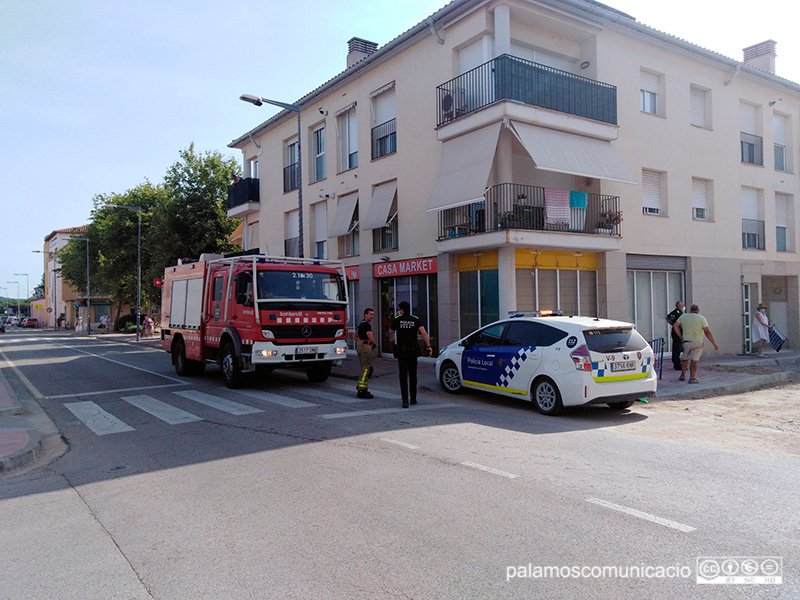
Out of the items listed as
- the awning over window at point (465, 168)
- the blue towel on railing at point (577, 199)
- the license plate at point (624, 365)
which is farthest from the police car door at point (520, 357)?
the blue towel on railing at point (577, 199)

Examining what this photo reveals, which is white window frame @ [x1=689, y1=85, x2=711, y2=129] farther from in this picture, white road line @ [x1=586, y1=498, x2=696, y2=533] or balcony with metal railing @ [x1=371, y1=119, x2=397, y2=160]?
white road line @ [x1=586, y1=498, x2=696, y2=533]

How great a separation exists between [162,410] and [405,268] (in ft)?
32.3

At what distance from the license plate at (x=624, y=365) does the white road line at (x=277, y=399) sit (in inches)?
207

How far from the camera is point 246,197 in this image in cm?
2738

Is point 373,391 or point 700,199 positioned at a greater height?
point 700,199

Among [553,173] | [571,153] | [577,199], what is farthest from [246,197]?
[571,153]

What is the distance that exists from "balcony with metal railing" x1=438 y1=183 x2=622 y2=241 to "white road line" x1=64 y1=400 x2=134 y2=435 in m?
9.62

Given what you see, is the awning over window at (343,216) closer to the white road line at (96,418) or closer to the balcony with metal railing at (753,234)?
the white road line at (96,418)

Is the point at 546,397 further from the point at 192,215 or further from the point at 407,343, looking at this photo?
the point at 192,215

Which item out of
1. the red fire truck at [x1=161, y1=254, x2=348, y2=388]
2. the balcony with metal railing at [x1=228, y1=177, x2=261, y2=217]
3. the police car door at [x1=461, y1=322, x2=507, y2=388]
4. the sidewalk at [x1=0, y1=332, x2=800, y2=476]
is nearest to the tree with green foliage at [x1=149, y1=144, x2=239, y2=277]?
the balcony with metal railing at [x1=228, y1=177, x2=261, y2=217]

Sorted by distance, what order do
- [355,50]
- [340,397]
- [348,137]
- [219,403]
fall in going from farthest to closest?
1. [355,50]
2. [348,137]
3. [340,397]
4. [219,403]

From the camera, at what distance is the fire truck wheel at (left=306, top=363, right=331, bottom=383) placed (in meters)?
13.6

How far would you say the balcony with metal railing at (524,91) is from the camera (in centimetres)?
1487

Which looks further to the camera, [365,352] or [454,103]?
[454,103]
